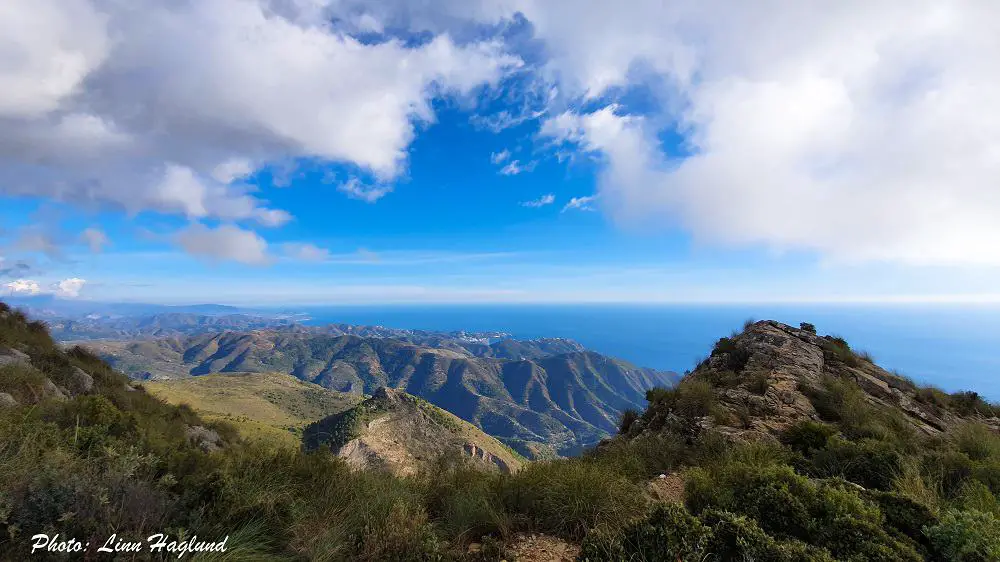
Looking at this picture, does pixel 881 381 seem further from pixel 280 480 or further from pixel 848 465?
pixel 280 480

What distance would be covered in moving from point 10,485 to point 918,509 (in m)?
10.1

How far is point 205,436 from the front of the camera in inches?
789

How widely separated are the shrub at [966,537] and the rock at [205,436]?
22987mm

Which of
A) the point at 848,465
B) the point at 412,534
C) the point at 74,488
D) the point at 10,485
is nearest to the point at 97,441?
the point at 10,485

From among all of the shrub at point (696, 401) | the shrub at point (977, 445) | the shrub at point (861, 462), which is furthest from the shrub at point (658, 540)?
the shrub at point (977, 445)

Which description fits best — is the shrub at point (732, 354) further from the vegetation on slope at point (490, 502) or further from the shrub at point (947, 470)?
the shrub at point (947, 470)

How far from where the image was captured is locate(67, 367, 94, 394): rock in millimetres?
15906

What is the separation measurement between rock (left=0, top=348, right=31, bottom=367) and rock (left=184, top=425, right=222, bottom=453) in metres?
6.25

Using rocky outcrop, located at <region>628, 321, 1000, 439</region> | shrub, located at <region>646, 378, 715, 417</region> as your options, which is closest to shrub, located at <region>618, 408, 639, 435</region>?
rocky outcrop, located at <region>628, 321, 1000, 439</region>

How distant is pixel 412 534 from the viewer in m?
4.37

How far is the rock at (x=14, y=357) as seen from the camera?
45.4ft

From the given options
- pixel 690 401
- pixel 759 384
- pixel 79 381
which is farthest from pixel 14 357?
pixel 759 384

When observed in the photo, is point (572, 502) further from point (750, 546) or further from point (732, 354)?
point (732, 354)

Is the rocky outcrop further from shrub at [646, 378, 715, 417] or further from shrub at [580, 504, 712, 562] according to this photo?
shrub at [580, 504, 712, 562]
